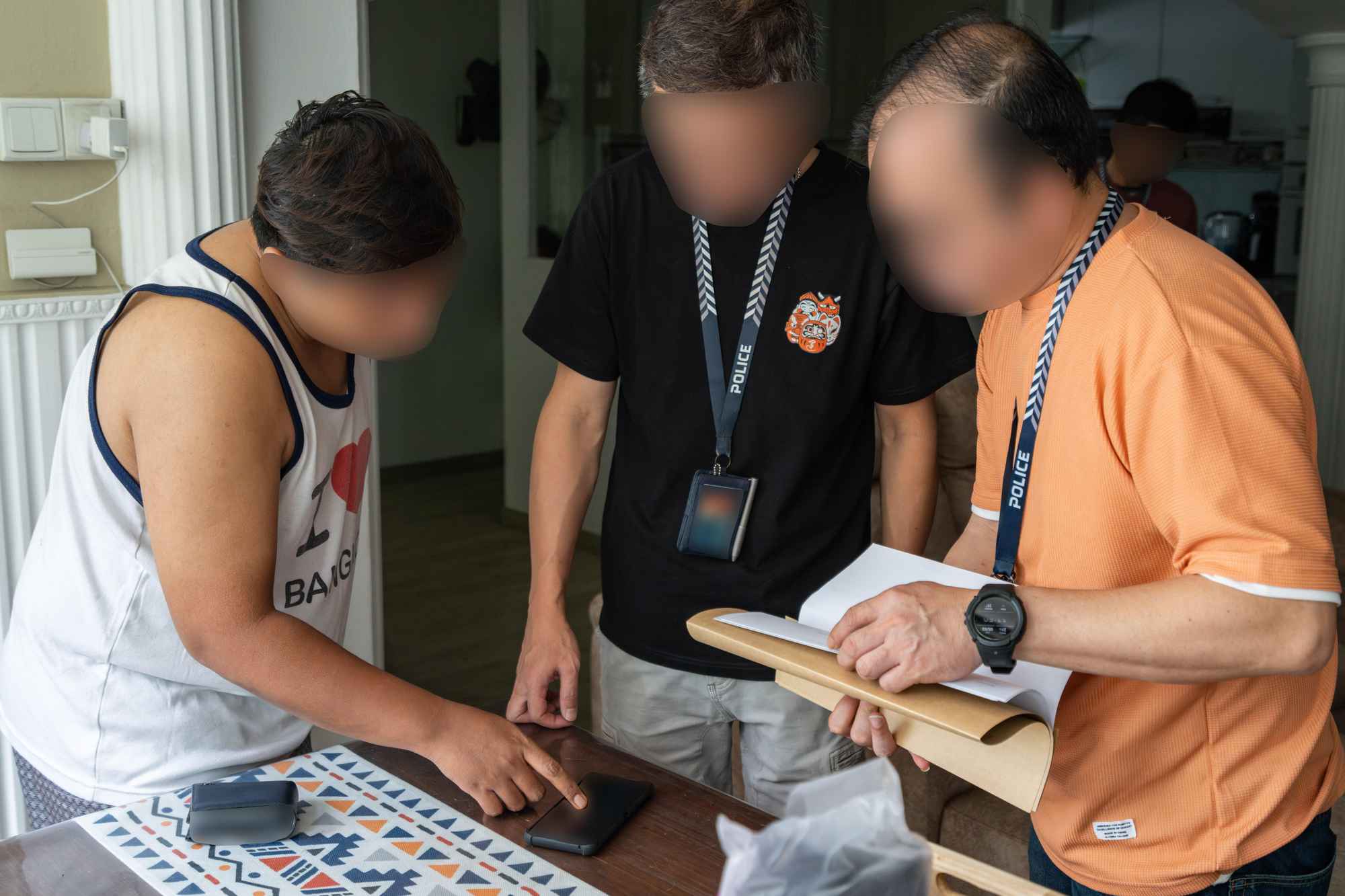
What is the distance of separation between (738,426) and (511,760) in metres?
0.56

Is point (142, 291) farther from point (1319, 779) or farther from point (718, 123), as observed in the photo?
point (1319, 779)

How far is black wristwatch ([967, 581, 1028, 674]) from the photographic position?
1.04m

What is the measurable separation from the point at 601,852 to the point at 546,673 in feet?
1.59

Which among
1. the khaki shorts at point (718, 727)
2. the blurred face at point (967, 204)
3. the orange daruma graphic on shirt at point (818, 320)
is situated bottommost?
the khaki shorts at point (718, 727)

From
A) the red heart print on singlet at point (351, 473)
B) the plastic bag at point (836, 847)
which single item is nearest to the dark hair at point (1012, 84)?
the plastic bag at point (836, 847)

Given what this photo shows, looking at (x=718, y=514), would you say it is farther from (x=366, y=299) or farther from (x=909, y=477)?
(x=366, y=299)

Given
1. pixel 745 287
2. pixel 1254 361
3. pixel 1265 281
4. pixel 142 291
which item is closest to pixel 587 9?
pixel 1265 281

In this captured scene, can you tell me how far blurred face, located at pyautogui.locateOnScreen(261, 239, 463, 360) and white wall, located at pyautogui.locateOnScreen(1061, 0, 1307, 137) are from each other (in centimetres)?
484

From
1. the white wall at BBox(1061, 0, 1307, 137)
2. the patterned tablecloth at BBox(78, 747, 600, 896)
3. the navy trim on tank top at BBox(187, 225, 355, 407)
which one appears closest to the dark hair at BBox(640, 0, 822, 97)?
the navy trim on tank top at BBox(187, 225, 355, 407)

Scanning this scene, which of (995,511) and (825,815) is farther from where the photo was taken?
(995,511)

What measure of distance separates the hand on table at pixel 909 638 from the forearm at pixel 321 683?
45cm

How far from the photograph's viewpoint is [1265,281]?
5453 millimetres

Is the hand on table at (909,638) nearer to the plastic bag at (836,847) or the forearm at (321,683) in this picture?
the plastic bag at (836,847)

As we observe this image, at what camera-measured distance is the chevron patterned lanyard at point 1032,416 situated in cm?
114
